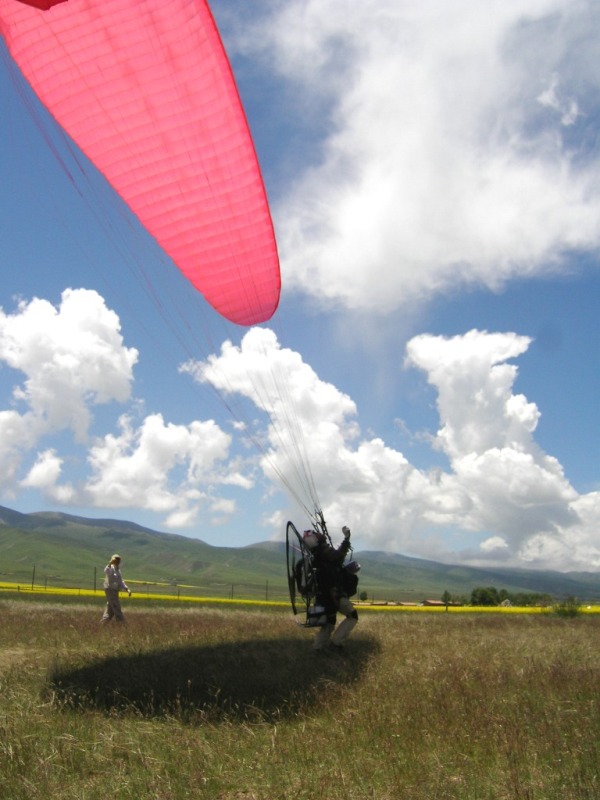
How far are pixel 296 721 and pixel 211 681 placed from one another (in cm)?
202

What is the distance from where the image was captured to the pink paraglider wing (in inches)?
323

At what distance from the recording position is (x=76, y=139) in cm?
975

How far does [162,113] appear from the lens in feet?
29.6

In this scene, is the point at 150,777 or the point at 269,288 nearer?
the point at 150,777

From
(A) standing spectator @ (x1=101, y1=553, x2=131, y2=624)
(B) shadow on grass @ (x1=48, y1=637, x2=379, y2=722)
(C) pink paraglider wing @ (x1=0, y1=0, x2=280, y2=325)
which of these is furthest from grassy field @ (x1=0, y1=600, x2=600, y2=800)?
(C) pink paraglider wing @ (x1=0, y1=0, x2=280, y2=325)

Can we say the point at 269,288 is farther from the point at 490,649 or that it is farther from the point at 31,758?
the point at 31,758

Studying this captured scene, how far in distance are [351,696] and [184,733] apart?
2.06 meters

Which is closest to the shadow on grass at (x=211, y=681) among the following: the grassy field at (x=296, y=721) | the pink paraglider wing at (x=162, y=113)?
the grassy field at (x=296, y=721)

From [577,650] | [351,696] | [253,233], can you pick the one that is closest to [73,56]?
[253,233]

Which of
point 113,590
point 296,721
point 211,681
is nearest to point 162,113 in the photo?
point 211,681

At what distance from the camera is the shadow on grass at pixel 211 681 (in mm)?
7254

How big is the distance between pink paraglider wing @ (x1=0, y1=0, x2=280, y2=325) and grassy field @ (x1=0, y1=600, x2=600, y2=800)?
6.27 metres

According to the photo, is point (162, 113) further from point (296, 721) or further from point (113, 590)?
point (113, 590)

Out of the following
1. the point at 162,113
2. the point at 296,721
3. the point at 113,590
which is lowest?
the point at 296,721
